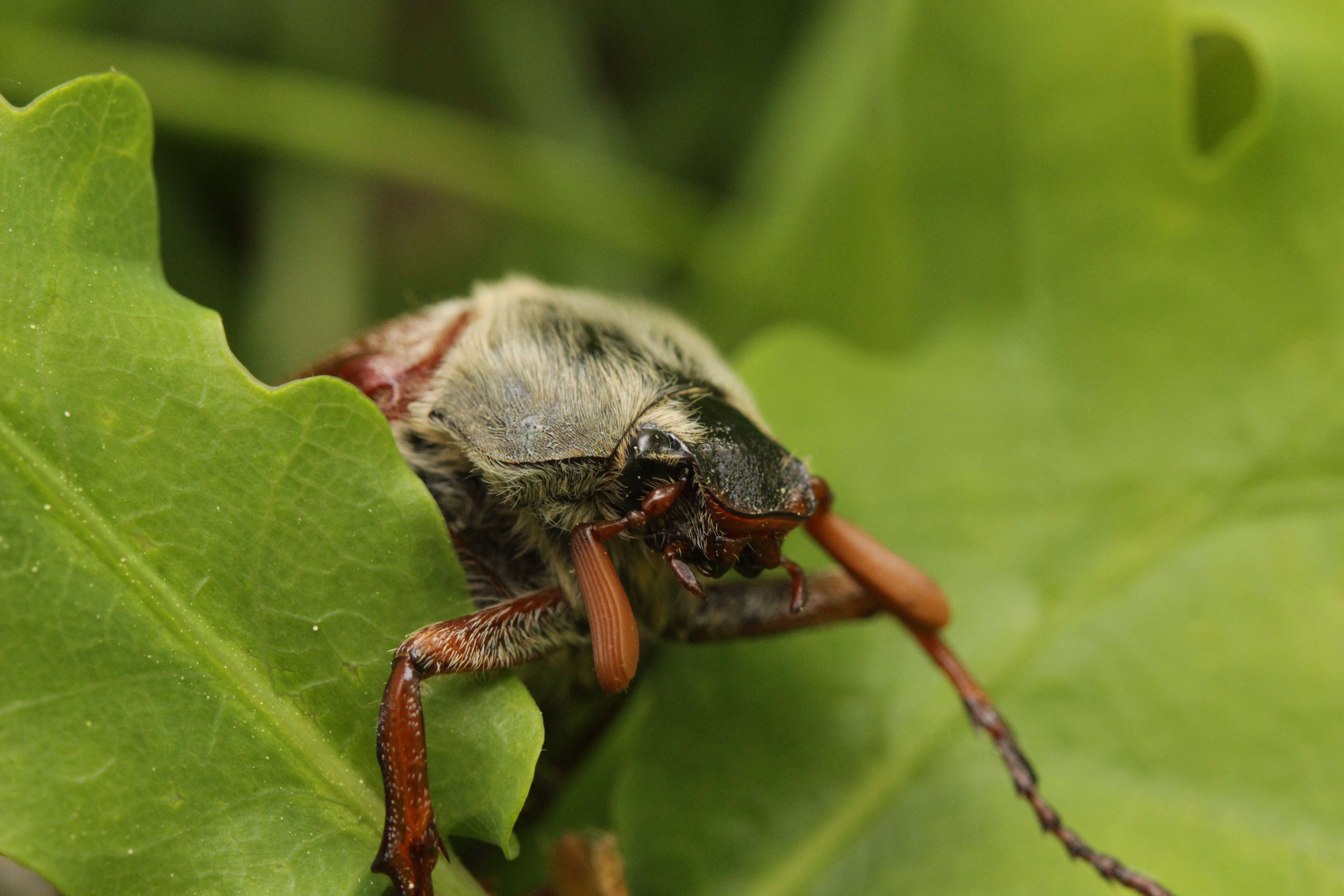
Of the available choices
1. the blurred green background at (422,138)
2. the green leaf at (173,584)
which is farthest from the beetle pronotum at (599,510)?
the blurred green background at (422,138)

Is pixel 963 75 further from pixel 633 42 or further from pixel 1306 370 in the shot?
pixel 633 42

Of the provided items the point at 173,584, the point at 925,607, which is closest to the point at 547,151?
the point at 925,607

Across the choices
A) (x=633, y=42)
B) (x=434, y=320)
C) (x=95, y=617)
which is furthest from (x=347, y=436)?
(x=633, y=42)

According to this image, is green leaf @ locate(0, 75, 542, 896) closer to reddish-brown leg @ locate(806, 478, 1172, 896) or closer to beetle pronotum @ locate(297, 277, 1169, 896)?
beetle pronotum @ locate(297, 277, 1169, 896)

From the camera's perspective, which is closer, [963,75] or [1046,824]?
[1046,824]

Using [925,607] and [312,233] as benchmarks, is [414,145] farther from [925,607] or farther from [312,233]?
[925,607]

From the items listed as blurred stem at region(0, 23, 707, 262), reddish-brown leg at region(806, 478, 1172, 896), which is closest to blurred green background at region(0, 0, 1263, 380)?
blurred stem at region(0, 23, 707, 262)
